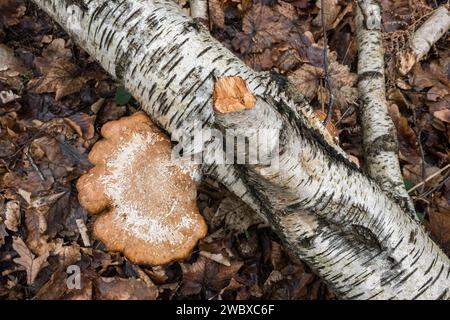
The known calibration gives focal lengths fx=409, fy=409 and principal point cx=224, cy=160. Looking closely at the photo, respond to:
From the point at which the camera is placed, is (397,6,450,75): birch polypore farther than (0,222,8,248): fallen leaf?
Yes

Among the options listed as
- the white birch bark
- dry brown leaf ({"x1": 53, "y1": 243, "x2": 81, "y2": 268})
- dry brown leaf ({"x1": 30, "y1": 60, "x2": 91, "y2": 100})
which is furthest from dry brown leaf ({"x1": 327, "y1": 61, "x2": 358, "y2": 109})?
dry brown leaf ({"x1": 53, "y1": 243, "x2": 81, "y2": 268})

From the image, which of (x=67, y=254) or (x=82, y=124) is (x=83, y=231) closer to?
(x=67, y=254)

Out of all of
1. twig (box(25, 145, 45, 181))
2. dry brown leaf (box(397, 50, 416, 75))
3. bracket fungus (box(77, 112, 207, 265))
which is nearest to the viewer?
bracket fungus (box(77, 112, 207, 265))

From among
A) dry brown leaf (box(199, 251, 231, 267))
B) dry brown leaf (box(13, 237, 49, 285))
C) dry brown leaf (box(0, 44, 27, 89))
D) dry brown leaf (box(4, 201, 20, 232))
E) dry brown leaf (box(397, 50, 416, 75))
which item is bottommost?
dry brown leaf (box(13, 237, 49, 285))

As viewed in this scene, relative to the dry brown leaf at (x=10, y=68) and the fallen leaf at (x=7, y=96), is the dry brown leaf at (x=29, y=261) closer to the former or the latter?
the fallen leaf at (x=7, y=96)

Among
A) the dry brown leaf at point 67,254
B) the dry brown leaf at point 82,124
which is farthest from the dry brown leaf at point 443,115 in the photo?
the dry brown leaf at point 67,254

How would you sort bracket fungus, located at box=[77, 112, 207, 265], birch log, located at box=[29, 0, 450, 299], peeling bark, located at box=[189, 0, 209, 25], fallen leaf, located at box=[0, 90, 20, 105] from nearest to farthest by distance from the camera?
birch log, located at box=[29, 0, 450, 299] < bracket fungus, located at box=[77, 112, 207, 265] < fallen leaf, located at box=[0, 90, 20, 105] < peeling bark, located at box=[189, 0, 209, 25]

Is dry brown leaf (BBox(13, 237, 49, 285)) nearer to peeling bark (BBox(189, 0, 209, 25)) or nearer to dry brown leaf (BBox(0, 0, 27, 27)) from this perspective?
dry brown leaf (BBox(0, 0, 27, 27))
